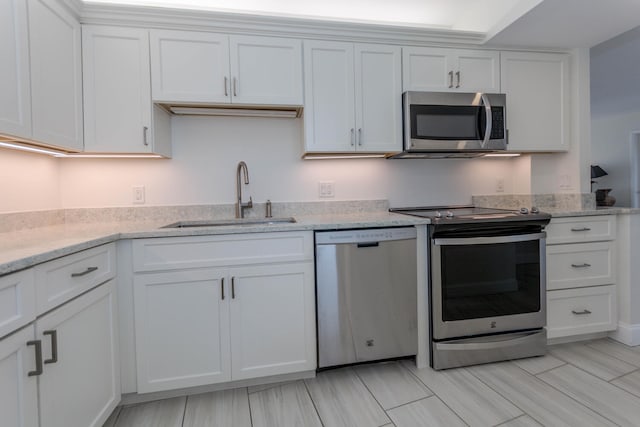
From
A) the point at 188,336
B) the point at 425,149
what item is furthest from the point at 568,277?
the point at 188,336

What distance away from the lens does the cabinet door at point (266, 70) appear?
79.2 inches

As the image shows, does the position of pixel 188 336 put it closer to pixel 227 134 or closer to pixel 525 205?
pixel 227 134

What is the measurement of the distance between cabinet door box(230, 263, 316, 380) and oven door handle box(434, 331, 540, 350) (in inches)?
31.9

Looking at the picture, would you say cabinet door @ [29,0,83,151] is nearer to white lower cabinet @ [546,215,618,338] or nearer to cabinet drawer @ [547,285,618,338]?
white lower cabinet @ [546,215,618,338]

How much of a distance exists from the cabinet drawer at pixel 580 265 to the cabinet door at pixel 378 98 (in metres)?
1.28

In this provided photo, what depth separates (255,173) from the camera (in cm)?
239

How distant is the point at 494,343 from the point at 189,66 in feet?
8.16

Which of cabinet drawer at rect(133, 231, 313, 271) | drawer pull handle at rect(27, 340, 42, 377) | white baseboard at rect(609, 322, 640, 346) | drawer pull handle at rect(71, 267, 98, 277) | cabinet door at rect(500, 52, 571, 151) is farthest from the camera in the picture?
cabinet door at rect(500, 52, 571, 151)

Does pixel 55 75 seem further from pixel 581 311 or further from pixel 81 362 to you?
pixel 581 311

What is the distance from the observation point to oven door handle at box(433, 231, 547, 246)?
1949mm

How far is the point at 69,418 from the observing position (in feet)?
3.95

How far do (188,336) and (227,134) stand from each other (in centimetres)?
136

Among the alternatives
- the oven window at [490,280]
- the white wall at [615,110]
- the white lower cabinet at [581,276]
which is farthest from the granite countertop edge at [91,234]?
the white wall at [615,110]

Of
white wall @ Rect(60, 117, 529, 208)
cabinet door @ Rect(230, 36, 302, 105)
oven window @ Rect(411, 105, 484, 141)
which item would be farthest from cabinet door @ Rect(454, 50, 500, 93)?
cabinet door @ Rect(230, 36, 302, 105)
